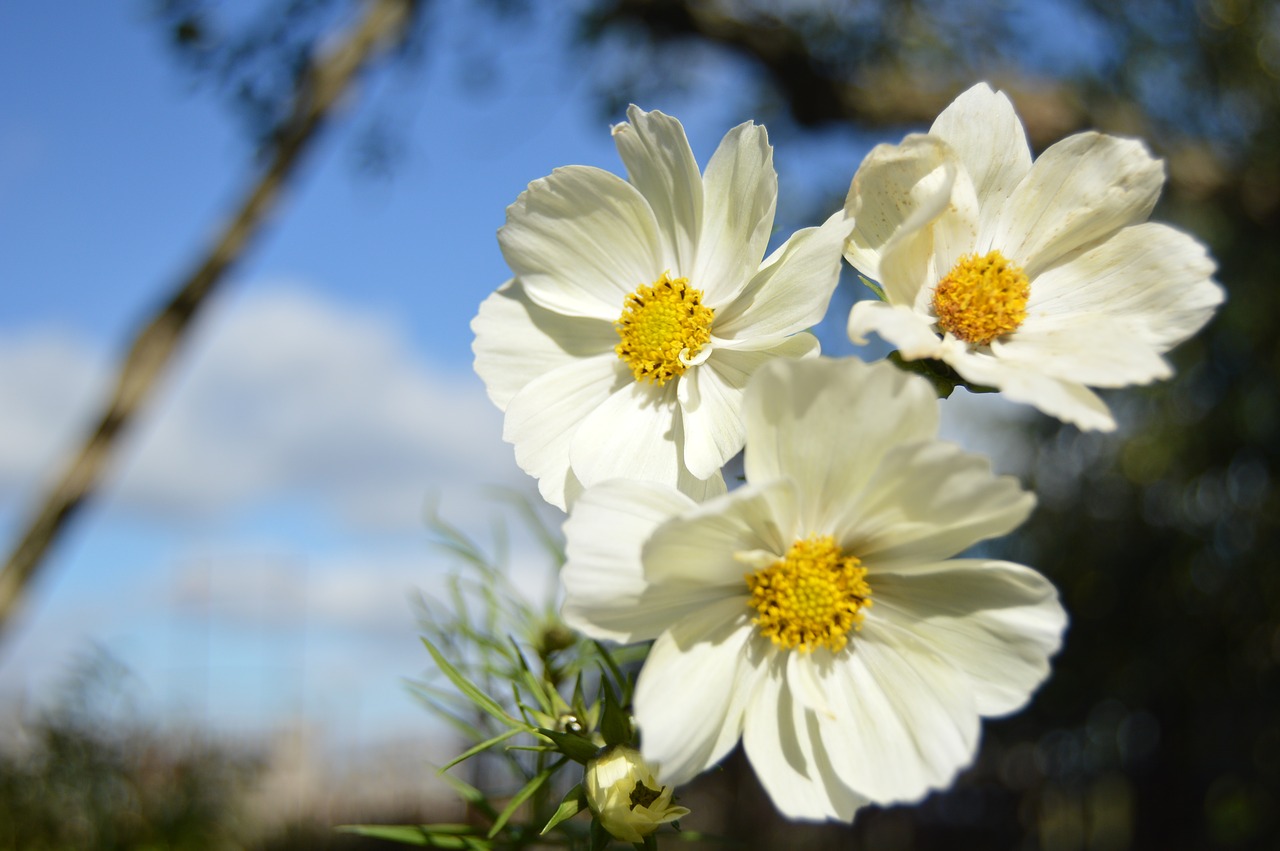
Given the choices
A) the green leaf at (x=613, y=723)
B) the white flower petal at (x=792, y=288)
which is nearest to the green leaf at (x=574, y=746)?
the green leaf at (x=613, y=723)

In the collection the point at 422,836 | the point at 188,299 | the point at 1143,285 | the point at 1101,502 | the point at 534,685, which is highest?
the point at 1101,502

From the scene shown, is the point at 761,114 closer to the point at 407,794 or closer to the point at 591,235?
the point at 591,235

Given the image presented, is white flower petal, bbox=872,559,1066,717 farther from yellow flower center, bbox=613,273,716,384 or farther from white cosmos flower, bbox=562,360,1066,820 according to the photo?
yellow flower center, bbox=613,273,716,384

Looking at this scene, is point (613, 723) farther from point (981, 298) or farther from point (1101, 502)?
point (1101, 502)

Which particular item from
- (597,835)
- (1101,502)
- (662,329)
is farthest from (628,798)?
(1101,502)

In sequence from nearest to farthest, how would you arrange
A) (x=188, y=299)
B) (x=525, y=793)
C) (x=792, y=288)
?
1. (x=792, y=288)
2. (x=525, y=793)
3. (x=188, y=299)

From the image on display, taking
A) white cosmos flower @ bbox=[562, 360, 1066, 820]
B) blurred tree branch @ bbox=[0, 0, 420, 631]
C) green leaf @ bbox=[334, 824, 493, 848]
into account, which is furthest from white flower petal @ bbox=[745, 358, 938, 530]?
blurred tree branch @ bbox=[0, 0, 420, 631]

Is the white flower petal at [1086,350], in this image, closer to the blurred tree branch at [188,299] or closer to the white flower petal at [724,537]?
the white flower petal at [724,537]

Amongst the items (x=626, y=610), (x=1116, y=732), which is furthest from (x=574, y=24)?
(x=1116, y=732)
